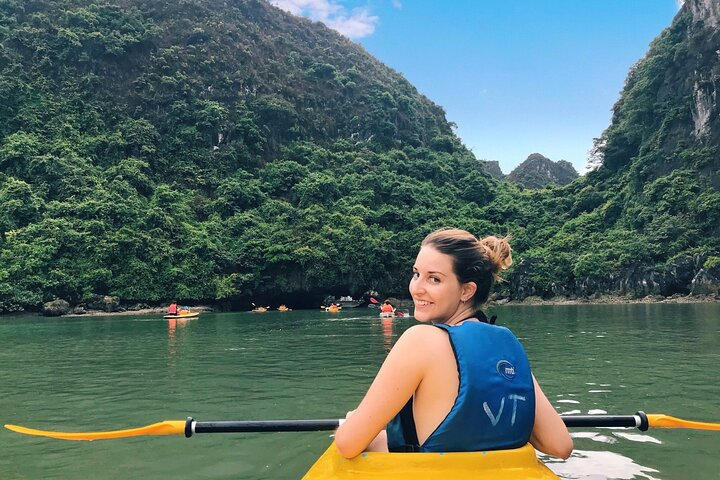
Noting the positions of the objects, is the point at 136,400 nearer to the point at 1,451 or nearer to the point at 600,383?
the point at 1,451

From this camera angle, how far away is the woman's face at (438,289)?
6.93 ft

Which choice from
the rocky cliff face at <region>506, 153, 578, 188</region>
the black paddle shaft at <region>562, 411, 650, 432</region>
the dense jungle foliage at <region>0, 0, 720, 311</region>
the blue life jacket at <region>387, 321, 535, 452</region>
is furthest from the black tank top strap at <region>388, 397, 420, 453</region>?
the rocky cliff face at <region>506, 153, 578, 188</region>

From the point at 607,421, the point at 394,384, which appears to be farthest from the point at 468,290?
the point at 607,421

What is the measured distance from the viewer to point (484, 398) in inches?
72.1

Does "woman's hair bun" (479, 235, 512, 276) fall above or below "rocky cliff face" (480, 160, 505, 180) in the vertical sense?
below

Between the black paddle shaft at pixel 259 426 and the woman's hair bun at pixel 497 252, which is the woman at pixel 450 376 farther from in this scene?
the black paddle shaft at pixel 259 426

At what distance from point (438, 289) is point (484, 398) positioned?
472 mm

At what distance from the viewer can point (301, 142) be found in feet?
214

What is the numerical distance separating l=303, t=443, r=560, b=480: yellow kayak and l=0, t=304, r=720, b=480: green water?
2.05 metres

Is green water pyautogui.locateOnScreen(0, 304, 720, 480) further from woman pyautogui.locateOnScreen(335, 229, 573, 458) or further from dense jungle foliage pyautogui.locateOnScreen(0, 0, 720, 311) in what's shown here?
dense jungle foliage pyautogui.locateOnScreen(0, 0, 720, 311)

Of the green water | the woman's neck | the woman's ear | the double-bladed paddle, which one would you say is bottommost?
the green water

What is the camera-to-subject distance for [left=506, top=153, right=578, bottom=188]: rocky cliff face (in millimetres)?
101975

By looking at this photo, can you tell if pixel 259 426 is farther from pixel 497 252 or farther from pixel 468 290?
pixel 497 252

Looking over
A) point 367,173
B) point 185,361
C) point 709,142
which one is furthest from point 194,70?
point 185,361
